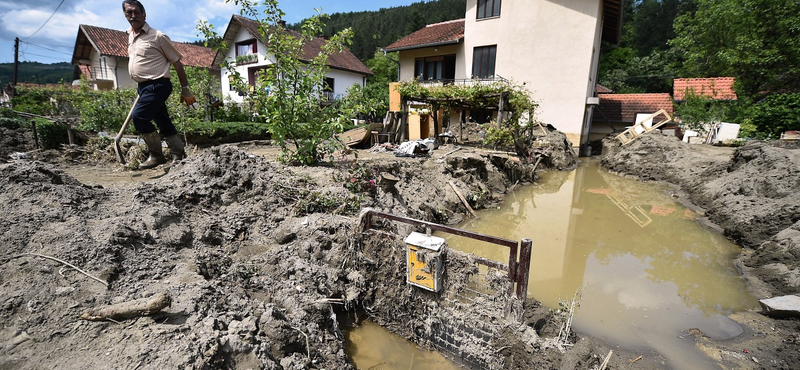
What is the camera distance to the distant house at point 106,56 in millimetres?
24297

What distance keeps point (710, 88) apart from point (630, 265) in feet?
Answer: 65.8

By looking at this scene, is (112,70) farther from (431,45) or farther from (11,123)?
(431,45)

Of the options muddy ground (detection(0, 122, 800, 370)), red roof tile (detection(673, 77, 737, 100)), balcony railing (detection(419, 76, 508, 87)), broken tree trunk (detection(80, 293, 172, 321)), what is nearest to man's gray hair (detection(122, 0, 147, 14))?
muddy ground (detection(0, 122, 800, 370))

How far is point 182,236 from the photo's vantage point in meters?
3.70

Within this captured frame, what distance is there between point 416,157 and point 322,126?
4710mm

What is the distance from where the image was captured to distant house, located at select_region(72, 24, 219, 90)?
24.3 metres

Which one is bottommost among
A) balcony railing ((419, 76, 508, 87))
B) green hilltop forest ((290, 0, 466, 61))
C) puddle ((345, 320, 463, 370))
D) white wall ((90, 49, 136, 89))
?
puddle ((345, 320, 463, 370))

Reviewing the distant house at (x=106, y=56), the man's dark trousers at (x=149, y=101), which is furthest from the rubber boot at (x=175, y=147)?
the distant house at (x=106, y=56)

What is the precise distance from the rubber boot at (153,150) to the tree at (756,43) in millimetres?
26184

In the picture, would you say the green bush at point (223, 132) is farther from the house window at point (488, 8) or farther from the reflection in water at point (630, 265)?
the house window at point (488, 8)

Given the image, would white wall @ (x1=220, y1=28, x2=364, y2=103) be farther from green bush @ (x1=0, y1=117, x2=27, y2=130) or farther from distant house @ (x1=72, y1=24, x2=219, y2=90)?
green bush @ (x1=0, y1=117, x2=27, y2=130)

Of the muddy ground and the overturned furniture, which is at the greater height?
the overturned furniture

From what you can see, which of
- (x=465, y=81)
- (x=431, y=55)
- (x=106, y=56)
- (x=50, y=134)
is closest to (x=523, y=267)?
(x=50, y=134)

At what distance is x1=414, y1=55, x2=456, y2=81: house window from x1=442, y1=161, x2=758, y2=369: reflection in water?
12.2 metres
